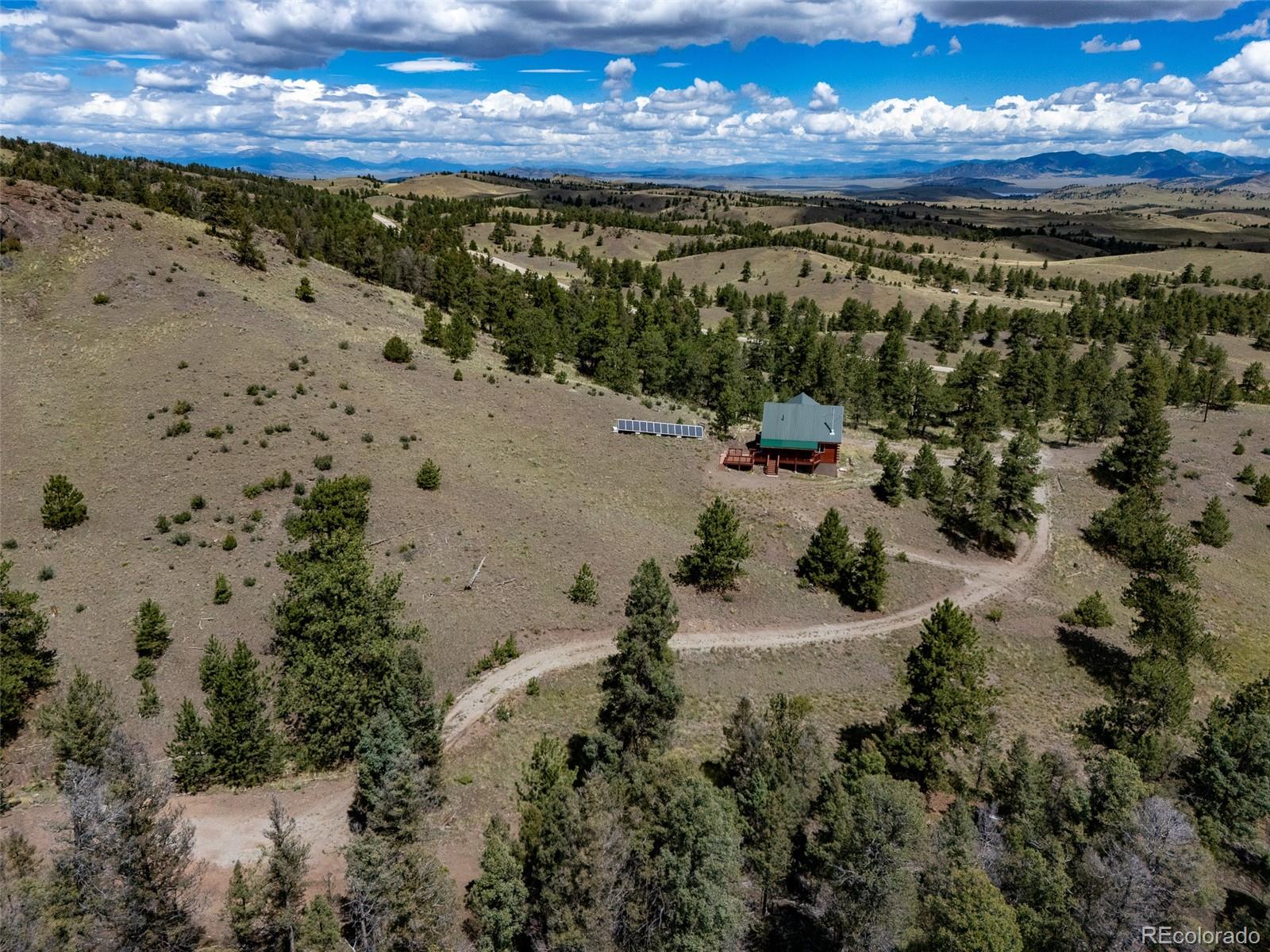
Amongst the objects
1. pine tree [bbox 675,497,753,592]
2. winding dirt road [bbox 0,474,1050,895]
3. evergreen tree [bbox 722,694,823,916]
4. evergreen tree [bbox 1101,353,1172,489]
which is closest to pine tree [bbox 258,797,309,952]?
winding dirt road [bbox 0,474,1050,895]

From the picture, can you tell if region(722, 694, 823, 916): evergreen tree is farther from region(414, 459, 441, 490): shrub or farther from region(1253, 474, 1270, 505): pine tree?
region(1253, 474, 1270, 505): pine tree

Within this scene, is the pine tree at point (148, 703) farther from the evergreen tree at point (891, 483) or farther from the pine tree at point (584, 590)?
the evergreen tree at point (891, 483)

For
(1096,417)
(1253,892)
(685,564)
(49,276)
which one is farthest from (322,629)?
(1096,417)

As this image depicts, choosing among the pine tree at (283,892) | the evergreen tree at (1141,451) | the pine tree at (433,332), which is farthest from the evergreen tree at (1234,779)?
the pine tree at (433,332)

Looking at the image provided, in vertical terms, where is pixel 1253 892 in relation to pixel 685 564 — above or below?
below

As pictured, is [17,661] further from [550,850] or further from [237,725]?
[550,850]

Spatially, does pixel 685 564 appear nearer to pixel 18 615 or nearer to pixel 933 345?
pixel 18 615
